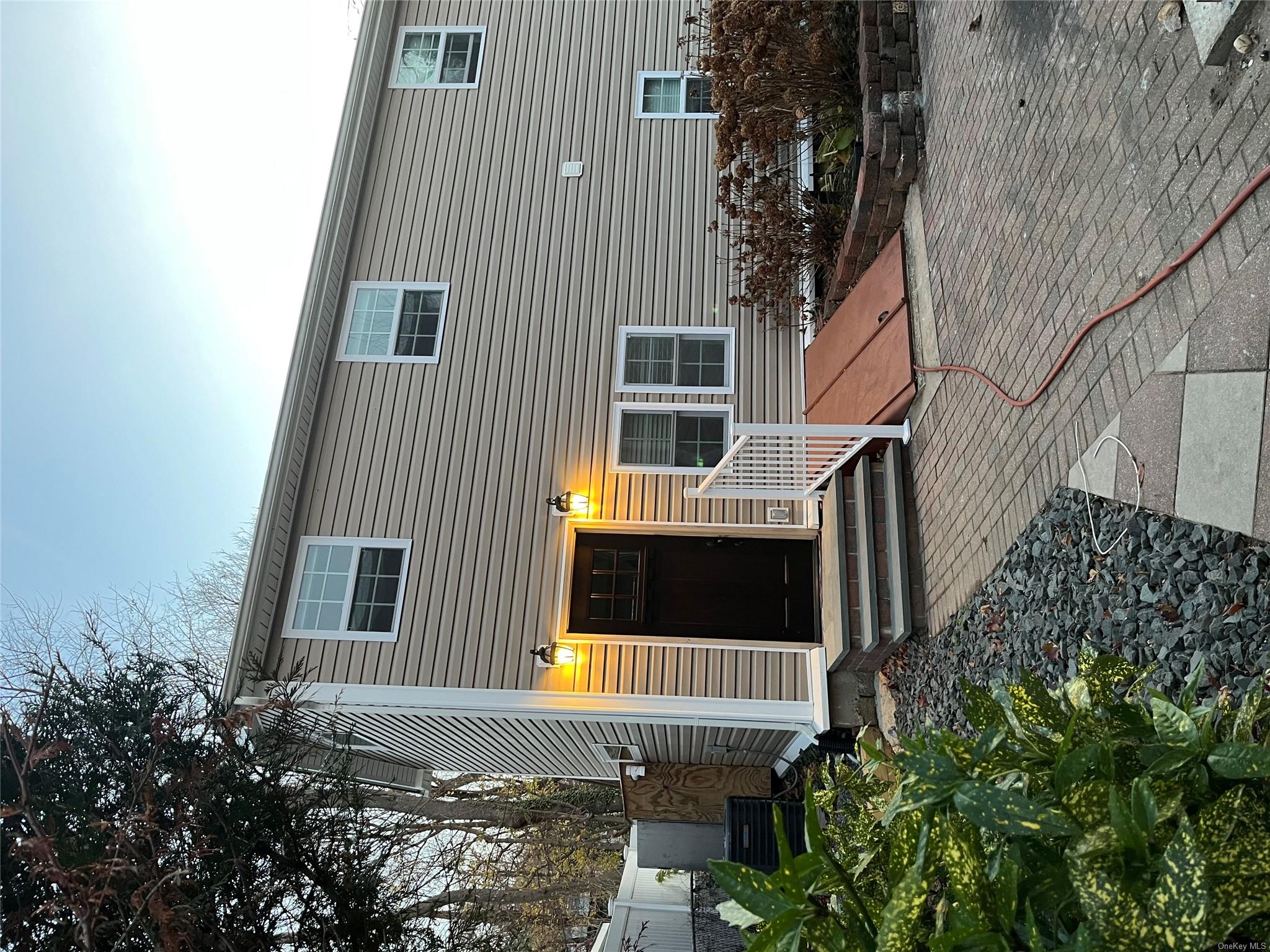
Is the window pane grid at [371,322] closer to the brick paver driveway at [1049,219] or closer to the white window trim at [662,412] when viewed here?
the white window trim at [662,412]

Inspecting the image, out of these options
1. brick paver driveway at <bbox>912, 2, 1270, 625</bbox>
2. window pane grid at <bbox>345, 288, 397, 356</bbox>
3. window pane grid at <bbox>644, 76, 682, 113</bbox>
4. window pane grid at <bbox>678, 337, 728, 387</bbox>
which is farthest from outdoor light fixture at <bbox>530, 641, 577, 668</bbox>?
window pane grid at <bbox>644, 76, 682, 113</bbox>

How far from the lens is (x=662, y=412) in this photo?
7789mm

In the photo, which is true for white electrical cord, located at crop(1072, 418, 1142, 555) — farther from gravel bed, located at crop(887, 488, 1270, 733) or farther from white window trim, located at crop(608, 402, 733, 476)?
white window trim, located at crop(608, 402, 733, 476)

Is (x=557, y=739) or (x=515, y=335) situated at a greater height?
(x=515, y=335)

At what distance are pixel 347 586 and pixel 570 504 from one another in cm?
216

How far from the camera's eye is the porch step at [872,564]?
19.1 ft

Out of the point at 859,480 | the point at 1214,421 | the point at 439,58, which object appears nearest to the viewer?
the point at 1214,421

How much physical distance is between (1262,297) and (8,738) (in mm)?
6530

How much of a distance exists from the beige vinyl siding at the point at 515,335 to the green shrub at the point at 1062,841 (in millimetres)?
4969

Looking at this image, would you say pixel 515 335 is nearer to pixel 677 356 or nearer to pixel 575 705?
pixel 677 356

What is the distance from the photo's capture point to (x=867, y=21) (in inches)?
249

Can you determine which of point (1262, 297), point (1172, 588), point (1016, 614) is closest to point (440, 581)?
point (1016, 614)

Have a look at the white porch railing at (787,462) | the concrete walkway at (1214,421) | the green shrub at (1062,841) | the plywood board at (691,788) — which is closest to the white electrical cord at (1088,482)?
the concrete walkway at (1214,421)

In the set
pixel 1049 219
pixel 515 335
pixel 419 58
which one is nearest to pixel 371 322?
pixel 515 335
